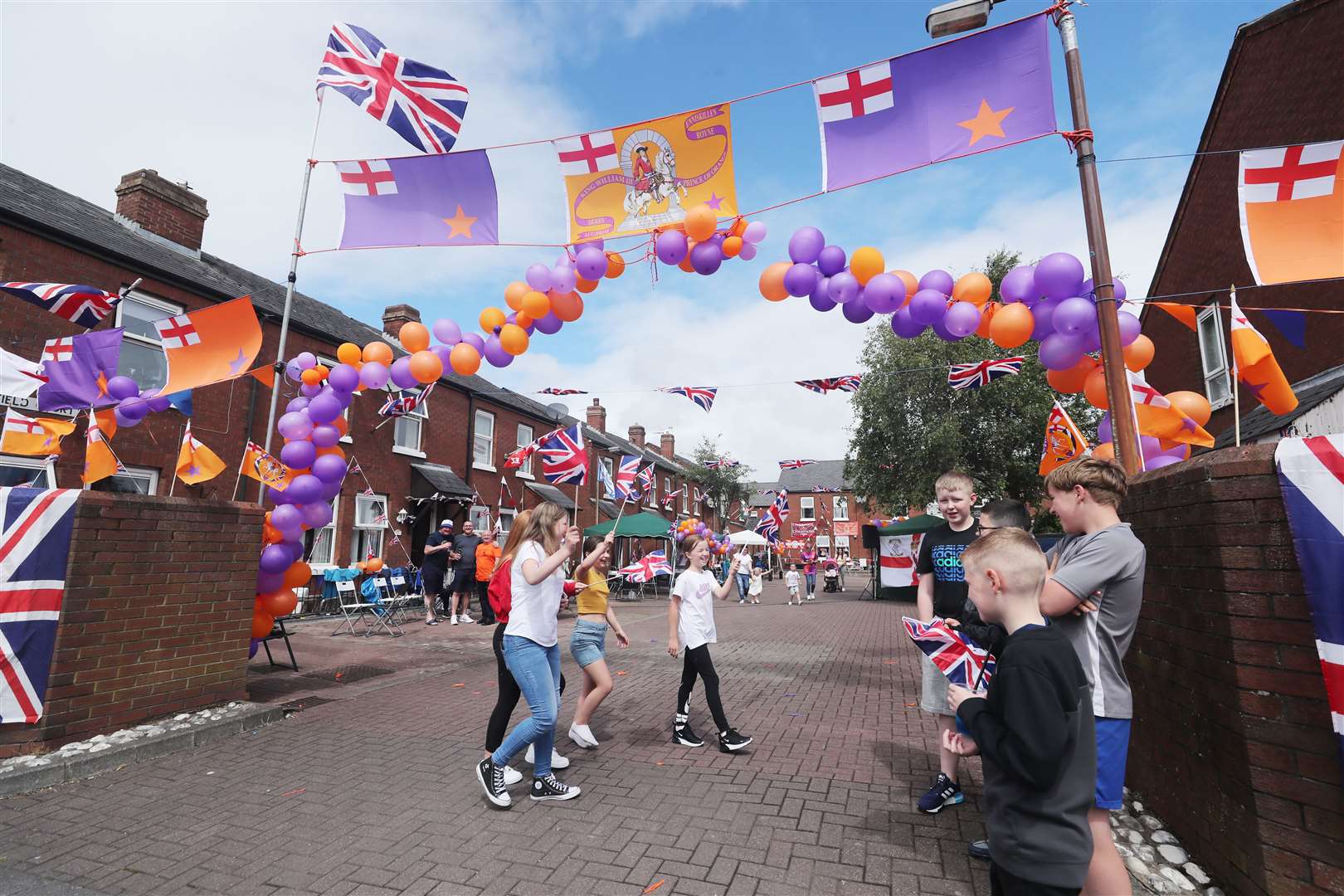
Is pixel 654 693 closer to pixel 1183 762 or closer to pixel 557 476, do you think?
pixel 1183 762

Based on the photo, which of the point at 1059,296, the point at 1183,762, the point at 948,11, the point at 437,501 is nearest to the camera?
the point at 1183,762

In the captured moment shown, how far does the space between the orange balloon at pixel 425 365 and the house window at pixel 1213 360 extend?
46.7 feet

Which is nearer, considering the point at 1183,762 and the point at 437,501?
the point at 1183,762

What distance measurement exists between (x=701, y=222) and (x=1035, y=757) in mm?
5518

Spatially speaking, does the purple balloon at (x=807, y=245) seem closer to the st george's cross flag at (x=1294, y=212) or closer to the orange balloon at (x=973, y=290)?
the orange balloon at (x=973, y=290)

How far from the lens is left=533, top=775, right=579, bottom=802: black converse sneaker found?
4066mm

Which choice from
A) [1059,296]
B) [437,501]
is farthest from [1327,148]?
[437,501]

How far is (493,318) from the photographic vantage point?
7324mm

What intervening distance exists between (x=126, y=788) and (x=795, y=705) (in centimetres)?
540

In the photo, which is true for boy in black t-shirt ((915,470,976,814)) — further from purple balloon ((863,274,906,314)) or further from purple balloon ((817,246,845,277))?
purple balloon ((817,246,845,277))

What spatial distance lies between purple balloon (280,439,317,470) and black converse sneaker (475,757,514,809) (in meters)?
4.80

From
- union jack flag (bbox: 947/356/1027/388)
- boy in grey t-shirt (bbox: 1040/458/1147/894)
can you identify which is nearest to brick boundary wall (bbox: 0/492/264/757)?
boy in grey t-shirt (bbox: 1040/458/1147/894)

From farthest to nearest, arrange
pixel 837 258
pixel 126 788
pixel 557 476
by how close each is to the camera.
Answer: pixel 557 476
pixel 837 258
pixel 126 788

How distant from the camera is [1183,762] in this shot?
325cm
